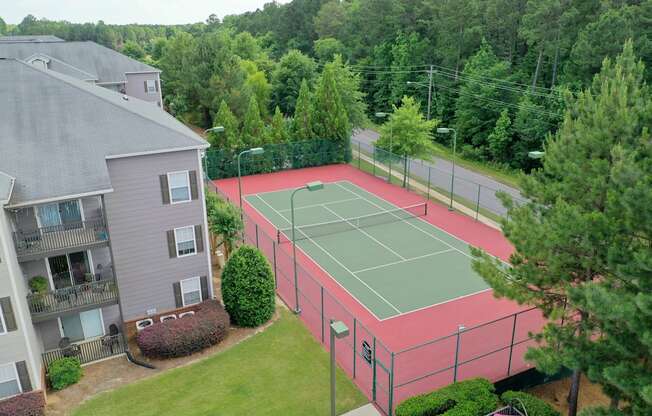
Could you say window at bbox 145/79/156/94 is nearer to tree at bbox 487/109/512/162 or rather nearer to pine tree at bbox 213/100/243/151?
pine tree at bbox 213/100/243/151

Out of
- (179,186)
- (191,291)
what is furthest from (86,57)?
(191,291)

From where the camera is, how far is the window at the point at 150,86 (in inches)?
1944

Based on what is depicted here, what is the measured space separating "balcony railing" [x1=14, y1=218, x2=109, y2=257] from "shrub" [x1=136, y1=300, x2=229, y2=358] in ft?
12.7

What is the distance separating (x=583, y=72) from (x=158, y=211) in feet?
130

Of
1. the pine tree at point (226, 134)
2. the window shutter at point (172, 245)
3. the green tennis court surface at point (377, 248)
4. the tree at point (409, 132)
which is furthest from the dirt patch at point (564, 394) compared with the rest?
the pine tree at point (226, 134)

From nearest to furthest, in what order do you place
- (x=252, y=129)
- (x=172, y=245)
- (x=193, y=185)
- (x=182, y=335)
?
(x=182, y=335) → (x=193, y=185) → (x=172, y=245) → (x=252, y=129)

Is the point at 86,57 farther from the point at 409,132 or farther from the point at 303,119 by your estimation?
the point at 409,132

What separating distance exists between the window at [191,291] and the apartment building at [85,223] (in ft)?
0.16

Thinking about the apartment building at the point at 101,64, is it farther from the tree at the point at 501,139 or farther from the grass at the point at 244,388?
the grass at the point at 244,388

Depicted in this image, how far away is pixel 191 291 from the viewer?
72.2ft

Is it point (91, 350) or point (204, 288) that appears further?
point (204, 288)

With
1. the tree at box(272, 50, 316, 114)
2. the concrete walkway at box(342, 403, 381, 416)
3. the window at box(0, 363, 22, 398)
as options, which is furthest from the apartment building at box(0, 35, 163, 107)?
the concrete walkway at box(342, 403, 381, 416)

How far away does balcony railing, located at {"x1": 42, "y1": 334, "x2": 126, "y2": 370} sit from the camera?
59.8 feet

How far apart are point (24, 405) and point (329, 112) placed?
109 feet
